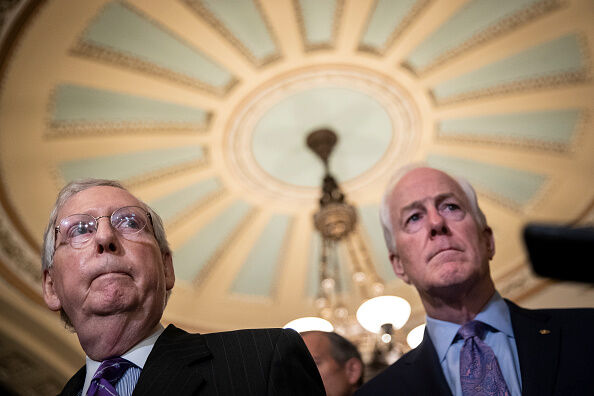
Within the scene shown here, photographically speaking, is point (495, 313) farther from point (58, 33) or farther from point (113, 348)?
point (58, 33)

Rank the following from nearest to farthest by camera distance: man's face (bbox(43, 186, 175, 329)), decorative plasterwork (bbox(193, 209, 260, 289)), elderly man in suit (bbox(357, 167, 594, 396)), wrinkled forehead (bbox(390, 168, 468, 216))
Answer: man's face (bbox(43, 186, 175, 329)) → elderly man in suit (bbox(357, 167, 594, 396)) → wrinkled forehead (bbox(390, 168, 468, 216)) → decorative plasterwork (bbox(193, 209, 260, 289))

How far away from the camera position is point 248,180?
6.24 meters

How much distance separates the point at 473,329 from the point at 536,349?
22cm

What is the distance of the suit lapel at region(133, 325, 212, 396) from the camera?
1.41m

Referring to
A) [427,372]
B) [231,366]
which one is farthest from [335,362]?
[231,366]

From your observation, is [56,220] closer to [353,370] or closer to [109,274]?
[109,274]

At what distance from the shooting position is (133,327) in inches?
64.8

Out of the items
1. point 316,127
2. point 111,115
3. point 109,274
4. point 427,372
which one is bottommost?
Answer: point 427,372

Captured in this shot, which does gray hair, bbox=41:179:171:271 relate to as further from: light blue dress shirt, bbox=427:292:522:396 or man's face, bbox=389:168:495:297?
light blue dress shirt, bbox=427:292:522:396

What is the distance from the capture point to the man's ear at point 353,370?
2676mm

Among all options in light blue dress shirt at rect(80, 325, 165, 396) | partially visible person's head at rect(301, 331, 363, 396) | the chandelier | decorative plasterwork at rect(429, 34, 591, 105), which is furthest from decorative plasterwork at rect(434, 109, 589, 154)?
light blue dress shirt at rect(80, 325, 165, 396)

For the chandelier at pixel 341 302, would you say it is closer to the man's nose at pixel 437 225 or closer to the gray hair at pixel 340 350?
the gray hair at pixel 340 350

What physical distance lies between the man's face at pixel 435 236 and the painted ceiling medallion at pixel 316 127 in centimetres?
319

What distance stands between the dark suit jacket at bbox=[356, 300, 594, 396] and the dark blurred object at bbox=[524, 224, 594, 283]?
3.79 feet
